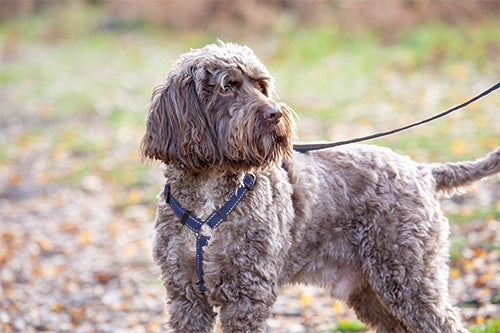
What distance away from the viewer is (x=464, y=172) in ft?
14.9

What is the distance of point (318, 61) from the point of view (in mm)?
16750

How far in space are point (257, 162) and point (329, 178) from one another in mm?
702

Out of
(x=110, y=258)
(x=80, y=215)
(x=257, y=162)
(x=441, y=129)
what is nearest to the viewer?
(x=257, y=162)

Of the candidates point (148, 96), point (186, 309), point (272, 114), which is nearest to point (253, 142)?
point (272, 114)

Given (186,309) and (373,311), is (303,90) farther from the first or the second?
(186,309)

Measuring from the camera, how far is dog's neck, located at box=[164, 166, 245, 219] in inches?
158

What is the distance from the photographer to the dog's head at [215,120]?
3816mm

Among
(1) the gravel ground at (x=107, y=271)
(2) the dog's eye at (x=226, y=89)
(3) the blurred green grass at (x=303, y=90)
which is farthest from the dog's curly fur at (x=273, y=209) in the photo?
(3) the blurred green grass at (x=303, y=90)

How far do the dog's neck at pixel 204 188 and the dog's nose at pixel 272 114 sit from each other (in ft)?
1.27

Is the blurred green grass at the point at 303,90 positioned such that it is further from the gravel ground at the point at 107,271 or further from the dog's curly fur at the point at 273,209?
the dog's curly fur at the point at 273,209

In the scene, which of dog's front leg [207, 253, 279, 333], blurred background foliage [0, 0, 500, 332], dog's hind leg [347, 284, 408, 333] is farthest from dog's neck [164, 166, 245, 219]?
blurred background foliage [0, 0, 500, 332]

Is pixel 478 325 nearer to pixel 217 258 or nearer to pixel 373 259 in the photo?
pixel 373 259

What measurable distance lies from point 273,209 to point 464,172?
133 cm

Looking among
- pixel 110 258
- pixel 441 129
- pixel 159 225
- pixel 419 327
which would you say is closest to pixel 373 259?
pixel 419 327
